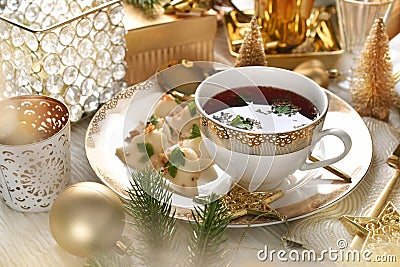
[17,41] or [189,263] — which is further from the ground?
[17,41]

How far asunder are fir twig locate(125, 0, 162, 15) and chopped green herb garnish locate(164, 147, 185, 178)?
0.96 feet

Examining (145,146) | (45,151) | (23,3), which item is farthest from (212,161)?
(23,3)

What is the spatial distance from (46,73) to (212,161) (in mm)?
246

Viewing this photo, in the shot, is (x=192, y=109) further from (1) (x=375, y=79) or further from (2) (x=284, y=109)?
(1) (x=375, y=79)

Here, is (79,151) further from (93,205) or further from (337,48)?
(337,48)

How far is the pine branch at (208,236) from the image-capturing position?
58 centimetres

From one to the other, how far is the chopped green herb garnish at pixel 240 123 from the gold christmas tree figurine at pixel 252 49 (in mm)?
184

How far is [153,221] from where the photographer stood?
600mm

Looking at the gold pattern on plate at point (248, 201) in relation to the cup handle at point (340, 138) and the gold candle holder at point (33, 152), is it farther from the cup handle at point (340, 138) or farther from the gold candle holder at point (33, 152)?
the gold candle holder at point (33, 152)

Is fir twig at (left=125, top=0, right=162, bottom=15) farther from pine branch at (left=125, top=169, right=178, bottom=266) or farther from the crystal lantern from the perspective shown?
pine branch at (left=125, top=169, right=178, bottom=266)

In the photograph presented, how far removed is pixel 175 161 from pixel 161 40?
27cm

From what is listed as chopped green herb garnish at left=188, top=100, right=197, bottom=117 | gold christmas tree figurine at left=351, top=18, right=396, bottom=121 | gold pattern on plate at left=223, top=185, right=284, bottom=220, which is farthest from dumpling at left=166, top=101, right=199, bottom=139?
gold christmas tree figurine at left=351, top=18, right=396, bottom=121

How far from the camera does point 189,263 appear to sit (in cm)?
60

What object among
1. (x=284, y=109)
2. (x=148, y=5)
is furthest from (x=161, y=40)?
(x=284, y=109)
